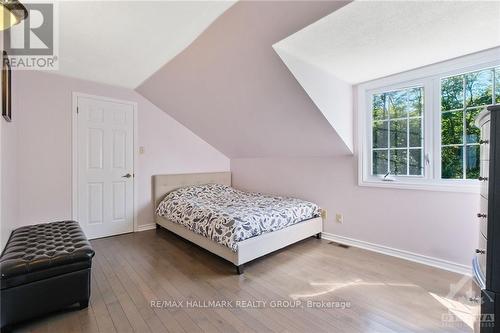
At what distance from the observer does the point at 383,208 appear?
2.77 meters

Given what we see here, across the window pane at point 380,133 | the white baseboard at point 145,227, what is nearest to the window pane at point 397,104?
the window pane at point 380,133

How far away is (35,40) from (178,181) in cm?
242

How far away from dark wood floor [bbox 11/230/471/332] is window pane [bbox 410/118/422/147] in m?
1.27

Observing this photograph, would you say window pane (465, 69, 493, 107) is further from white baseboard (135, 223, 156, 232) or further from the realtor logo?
white baseboard (135, 223, 156, 232)

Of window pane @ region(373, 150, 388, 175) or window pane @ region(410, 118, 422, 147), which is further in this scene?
window pane @ region(373, 150, 388, 175)

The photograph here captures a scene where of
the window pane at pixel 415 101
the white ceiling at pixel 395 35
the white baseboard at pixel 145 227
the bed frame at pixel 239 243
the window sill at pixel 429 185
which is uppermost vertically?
the white ceiling at pixel 395 35

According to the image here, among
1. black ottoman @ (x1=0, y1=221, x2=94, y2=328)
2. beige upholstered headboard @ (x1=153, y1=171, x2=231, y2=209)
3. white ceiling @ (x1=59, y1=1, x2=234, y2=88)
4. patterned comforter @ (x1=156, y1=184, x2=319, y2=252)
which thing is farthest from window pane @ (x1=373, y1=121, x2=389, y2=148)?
black ottoman @ (x1=0, y1=221, x2=94, y2=328)

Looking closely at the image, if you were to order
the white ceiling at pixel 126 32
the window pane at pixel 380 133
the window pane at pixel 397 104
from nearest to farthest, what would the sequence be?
the white ceiling at pixel 126 32 < the window pane at pixel 397 104 < the window pane at pixel 380 133

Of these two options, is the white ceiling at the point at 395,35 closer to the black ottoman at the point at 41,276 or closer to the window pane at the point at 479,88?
the window pane at the point at 479,88

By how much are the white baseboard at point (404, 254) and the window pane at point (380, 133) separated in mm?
1199

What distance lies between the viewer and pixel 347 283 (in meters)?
2.10

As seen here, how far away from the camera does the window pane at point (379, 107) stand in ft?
9.36

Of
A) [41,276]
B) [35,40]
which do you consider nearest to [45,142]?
[35,40]

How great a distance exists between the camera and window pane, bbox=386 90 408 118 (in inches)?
106
